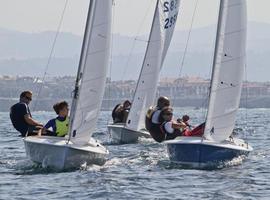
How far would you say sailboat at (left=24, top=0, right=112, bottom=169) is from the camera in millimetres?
19828

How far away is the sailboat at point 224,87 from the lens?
2086 centimetres

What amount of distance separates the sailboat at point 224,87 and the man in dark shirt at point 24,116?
3.07 m

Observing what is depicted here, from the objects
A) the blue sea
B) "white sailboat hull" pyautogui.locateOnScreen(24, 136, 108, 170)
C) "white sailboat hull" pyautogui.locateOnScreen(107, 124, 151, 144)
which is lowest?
the blue sea

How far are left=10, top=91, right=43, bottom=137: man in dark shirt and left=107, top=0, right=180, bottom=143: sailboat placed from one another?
28.2 ft

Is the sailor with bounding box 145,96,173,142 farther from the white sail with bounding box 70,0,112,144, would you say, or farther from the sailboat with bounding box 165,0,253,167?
the white sail with bounding box 70,0,112,144

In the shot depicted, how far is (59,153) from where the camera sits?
765 inches

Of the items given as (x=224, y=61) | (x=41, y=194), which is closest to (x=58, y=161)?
(x=41, y=194)

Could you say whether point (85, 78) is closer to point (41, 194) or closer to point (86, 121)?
→ point (86, 121)

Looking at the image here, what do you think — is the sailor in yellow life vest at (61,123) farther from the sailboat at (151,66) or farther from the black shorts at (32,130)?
the sailboat at (151,66)

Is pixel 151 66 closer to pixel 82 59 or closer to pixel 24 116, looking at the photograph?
pixel 24 116

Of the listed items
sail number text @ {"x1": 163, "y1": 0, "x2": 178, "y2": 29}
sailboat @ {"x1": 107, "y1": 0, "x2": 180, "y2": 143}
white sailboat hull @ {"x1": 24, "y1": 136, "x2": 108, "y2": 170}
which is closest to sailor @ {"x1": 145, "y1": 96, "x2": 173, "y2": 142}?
sailboat @ {"x1": 107, "y1": 0, "x2": 180, "y2": 143}

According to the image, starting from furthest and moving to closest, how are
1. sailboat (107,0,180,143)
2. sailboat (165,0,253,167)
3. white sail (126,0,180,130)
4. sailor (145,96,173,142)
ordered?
white sail (126,0,180,130) → sailboat (107,0,180,143) → sailor (145,96,173,142) → sailboat (165,0,253,167)

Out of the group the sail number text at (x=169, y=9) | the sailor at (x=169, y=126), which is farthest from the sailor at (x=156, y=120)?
the sail number text at (x=169, y=9)

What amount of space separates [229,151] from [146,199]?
5.20 m
